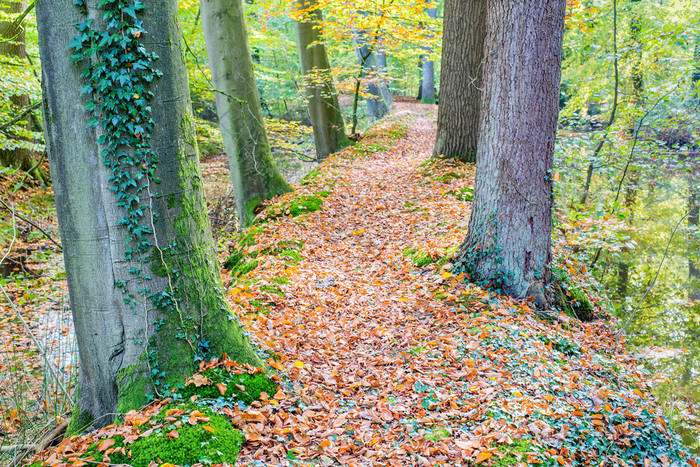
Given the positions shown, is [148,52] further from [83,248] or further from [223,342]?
[223,342]

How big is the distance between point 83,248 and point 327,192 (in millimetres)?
6157

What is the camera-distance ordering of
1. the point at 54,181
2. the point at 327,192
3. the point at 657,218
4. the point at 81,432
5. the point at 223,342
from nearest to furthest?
the point at 54,181
the point at 81,432
the point at 223,342
the point at 327,192
the point at 657,218

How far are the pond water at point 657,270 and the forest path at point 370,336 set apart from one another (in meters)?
2.32

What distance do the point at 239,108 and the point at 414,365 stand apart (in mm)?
5870

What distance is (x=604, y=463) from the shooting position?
2848 millimetres

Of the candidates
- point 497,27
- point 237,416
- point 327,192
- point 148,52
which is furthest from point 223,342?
point 327,192

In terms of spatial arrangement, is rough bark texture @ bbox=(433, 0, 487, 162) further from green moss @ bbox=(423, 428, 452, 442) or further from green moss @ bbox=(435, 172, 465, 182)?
green moss @ bbox=(423, 428, 452, 442)

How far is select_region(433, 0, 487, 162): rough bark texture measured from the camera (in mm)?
7996

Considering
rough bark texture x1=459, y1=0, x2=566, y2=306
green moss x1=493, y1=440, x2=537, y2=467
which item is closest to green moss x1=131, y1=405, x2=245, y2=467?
green moss x1=493, y1=440, x2=537, y2=467

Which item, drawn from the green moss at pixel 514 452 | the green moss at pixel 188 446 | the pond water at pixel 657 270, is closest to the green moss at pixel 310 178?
the pond water at pixel 657 270

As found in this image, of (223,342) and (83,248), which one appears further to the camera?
(223,342)

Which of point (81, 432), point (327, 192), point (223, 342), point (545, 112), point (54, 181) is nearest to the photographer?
point (54, 181)

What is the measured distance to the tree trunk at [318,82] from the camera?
11.3m

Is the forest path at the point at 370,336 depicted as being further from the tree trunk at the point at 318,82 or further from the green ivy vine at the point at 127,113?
the tree trunk at the point at 318,82
